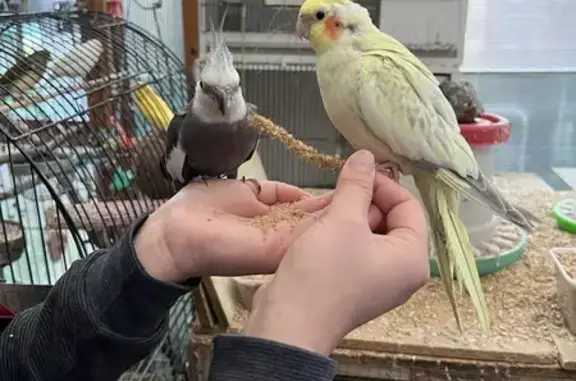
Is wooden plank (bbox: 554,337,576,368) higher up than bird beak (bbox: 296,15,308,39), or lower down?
Answer: lower down

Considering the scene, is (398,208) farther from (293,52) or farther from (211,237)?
(293,52)

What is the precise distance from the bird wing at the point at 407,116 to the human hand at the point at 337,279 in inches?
6.2

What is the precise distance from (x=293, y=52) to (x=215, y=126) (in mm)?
671

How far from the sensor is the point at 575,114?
145 cm

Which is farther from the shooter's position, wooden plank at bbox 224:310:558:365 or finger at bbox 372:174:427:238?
wooden plank at bbox 224:310:558:365

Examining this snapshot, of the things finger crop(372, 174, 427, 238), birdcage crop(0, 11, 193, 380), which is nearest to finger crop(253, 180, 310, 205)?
finger crop(372, 174, 427, 238)

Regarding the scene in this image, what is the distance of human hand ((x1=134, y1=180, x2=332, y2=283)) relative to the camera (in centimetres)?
49

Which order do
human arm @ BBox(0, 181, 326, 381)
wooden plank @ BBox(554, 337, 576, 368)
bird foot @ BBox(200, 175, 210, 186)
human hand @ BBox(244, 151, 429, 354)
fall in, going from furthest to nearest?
wooden plank @ BBox(554, 337, 576, 368), bird foot @ BBox(200, 175, 210, 186), human arm @ BBox(0, 181, 326, 381), human hand @ BBox(244, 151, 429, 354)

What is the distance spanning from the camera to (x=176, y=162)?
66cm

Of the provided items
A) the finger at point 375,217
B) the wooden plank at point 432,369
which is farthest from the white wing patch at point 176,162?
the wooden plank at point 432,369

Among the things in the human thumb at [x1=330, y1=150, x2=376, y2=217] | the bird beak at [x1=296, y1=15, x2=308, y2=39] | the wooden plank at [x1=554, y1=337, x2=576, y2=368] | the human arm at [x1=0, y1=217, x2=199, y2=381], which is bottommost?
the wooden plank at [x1=554, y1=337, x2=576, y2=368]

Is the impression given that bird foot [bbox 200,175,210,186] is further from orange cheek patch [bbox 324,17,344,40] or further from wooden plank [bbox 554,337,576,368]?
wooden plank [bbox 554,337,576,368]

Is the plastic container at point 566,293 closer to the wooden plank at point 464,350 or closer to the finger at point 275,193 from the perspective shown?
the wooden plank at point 464,350

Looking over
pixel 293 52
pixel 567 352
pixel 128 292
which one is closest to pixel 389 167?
pixel 128 292
